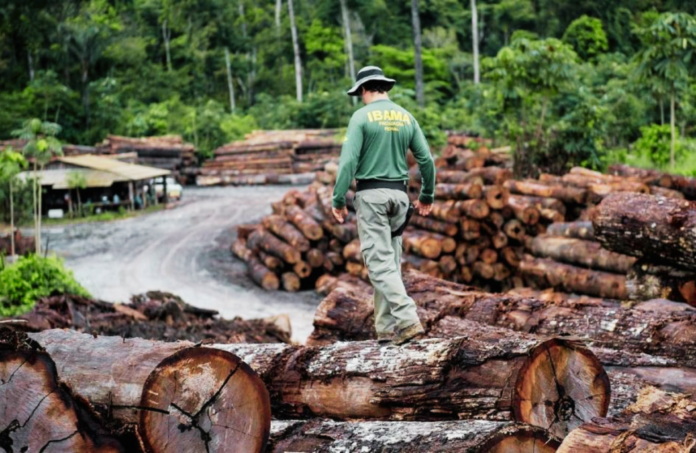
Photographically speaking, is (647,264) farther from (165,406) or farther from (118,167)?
(118,167)

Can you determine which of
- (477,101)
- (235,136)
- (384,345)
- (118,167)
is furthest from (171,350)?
(235,136)

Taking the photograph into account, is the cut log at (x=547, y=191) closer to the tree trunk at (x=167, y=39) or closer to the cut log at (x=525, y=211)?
the cut log at (x=525, y=211)

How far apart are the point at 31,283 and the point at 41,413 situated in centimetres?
1053

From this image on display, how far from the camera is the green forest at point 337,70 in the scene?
23578mm

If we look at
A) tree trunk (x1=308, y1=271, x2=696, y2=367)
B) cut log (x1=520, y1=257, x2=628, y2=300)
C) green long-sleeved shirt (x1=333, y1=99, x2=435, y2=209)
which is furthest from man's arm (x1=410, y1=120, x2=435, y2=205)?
cut log (x1=520, y1=257, x2=628, y2=300)

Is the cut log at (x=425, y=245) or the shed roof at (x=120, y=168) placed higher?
the shed roof at (x=120, y=168)

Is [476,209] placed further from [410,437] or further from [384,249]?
[410,437]

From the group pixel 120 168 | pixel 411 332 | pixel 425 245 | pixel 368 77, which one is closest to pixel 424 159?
pixel 368 77

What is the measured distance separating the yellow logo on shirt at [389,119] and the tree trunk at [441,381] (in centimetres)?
175

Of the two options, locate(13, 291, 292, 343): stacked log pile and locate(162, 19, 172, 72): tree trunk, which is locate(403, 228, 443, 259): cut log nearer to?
locate(13, 291, 292, 343): stacked log pile

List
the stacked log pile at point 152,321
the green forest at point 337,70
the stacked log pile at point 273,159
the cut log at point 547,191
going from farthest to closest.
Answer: the stacked log pile at point 273,159, the green forest at point 337,70, the cut log at point 547,191, the stacked log pile at point 152,321

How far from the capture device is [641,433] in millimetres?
3713

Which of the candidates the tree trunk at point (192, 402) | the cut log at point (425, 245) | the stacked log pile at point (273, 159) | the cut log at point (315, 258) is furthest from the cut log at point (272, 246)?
the stacked log pile at point (273, 159)

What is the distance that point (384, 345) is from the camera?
17.5 ft
